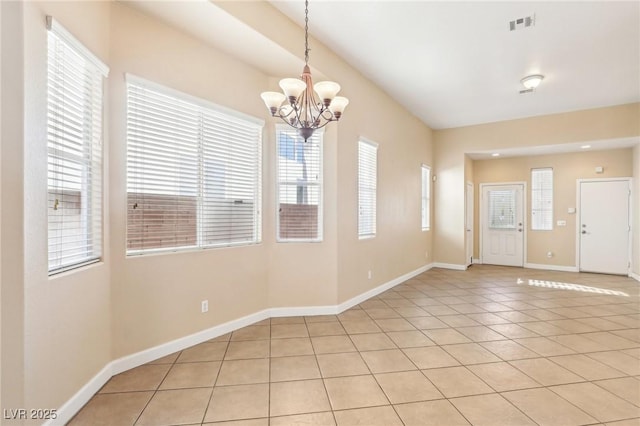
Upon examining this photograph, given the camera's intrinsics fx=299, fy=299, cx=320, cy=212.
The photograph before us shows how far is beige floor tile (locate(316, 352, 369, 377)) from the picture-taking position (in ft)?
8.42

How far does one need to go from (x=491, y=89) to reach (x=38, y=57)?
18.4ft

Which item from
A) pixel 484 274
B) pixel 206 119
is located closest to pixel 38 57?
pixel 206 119

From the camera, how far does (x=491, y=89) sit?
4926 mm

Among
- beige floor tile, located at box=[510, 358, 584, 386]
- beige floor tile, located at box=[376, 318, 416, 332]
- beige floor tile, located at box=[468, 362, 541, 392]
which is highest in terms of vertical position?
beige floor tile, located at box=[468, 362, 541, 392]

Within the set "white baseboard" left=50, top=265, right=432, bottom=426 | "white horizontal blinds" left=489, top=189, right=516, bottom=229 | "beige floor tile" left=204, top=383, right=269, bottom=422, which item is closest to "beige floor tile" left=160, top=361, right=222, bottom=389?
"beige floor tile" left=204, top=383, right=269, bottom=422

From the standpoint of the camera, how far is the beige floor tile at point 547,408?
197cm

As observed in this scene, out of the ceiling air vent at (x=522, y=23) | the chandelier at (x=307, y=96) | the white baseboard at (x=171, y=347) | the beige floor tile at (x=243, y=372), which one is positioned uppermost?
the ceiling air vent at (x=522, y=23)

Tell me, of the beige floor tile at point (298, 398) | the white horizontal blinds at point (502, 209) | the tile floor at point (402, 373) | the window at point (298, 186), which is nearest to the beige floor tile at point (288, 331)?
the tile floor at point (402, 373)

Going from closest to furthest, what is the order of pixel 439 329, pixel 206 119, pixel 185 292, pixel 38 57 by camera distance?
1. pixel 38 57
2. pixel 185 292
3. pixel 206 119
4. pixel 439 329

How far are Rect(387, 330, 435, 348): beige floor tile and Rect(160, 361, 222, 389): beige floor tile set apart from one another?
1815 mm

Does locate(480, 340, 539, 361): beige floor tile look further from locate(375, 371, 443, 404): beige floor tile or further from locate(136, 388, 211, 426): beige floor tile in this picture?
locate(136, 388, 211, 426): beige floor tile

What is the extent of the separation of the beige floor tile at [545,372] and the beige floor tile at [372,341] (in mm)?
1127

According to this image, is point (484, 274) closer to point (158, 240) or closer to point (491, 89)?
point (491, 89)

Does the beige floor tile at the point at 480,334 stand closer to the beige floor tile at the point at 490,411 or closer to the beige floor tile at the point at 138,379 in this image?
the beige floor tile at the point at 490,411
